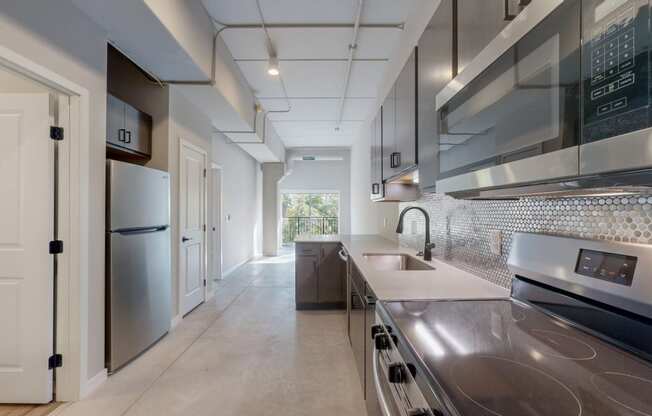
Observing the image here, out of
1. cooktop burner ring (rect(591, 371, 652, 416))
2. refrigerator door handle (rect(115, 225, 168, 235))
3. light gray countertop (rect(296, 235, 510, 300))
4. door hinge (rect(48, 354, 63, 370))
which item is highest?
refrigerator door handle (rect(115, 225, 168, 235))

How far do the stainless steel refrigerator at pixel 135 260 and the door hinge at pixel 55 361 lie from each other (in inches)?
12.7

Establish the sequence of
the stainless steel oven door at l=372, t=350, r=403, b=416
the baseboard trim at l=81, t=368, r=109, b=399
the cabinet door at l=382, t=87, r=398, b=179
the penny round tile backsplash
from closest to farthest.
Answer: the penny round tile backsplash < the stainless steel oven door at l=372, t=350, r=403, b=416 < the baseboard trim at l=81, t=368, r=109, b=399 < the cabinet door at l=382, t=87, r=398, b=179

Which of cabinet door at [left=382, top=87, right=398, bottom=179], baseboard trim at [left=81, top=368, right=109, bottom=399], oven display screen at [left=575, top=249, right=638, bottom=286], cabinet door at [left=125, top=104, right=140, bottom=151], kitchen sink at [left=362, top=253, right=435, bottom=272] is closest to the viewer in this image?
oven display screen at [left=575, top=249, right=638, bottom=286]

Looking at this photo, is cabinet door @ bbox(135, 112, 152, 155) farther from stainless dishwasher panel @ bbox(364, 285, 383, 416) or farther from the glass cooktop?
the glass cooktop

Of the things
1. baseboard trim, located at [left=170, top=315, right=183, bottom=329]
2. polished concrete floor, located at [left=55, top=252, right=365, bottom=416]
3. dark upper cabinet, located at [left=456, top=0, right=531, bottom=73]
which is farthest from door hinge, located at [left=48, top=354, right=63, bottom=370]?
dark upper cabinet, located at [left=456, top=0, right=531, bottom=73]

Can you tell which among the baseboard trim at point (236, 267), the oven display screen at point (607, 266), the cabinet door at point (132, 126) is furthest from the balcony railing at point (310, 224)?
the oven display screen at point (607, 266)

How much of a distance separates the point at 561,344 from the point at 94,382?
2660 millimetres

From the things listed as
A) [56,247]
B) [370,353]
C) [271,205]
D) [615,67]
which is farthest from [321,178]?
[615,67]

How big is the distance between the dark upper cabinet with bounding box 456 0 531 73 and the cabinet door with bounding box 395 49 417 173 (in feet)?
1.58

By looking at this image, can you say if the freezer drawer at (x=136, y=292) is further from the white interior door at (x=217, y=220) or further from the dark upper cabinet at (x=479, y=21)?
the dark upper cabinet at (x=479, y=21)

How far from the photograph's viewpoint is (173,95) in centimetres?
310

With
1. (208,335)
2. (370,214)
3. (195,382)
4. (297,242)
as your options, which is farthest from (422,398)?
(370,214)

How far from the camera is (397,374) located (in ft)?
2.88

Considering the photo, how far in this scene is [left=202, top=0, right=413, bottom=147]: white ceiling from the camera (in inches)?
101
